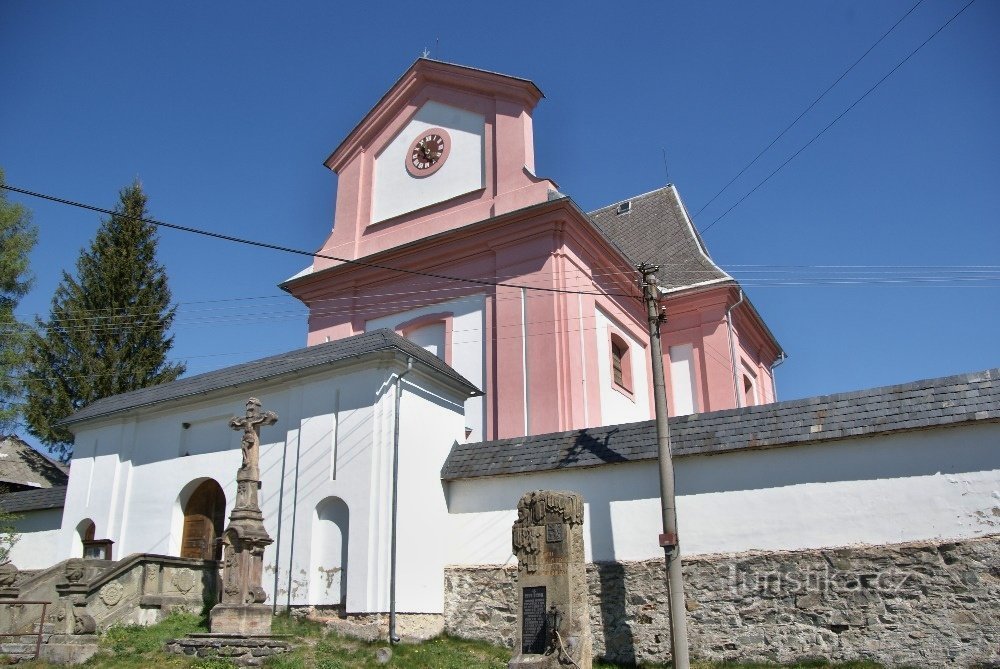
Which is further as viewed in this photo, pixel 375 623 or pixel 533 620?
pixel 375 623

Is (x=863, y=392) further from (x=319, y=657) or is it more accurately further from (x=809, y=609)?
(x=319, y=657)

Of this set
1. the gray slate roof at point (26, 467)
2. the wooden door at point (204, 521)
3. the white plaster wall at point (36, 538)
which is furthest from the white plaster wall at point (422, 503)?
the gray slate roof at point (26, 467)

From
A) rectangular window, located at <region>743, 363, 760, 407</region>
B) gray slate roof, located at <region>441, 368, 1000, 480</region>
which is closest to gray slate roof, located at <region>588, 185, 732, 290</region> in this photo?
rectangular window, located at <region>743, 363, 760, 407</region>

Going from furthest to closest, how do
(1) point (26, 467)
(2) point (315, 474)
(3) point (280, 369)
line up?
(1) point (26, 467), (3) point (280, 369), (2) point (315, 474)

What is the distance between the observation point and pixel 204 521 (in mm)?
16094

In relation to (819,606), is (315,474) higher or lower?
higher

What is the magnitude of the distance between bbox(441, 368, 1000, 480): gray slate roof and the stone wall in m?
1.56

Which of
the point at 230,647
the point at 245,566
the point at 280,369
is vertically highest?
the point at 280,369

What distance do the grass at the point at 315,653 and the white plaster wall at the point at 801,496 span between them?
1.54 m

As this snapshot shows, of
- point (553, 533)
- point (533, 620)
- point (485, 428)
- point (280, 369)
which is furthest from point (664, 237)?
point (533, 620)

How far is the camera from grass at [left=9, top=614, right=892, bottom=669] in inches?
428

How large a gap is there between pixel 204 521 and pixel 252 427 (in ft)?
12.9

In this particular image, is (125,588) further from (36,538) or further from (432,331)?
(432,331)

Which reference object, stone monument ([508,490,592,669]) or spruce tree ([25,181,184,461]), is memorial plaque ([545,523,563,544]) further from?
spruce tree ([25,181,184,461])
